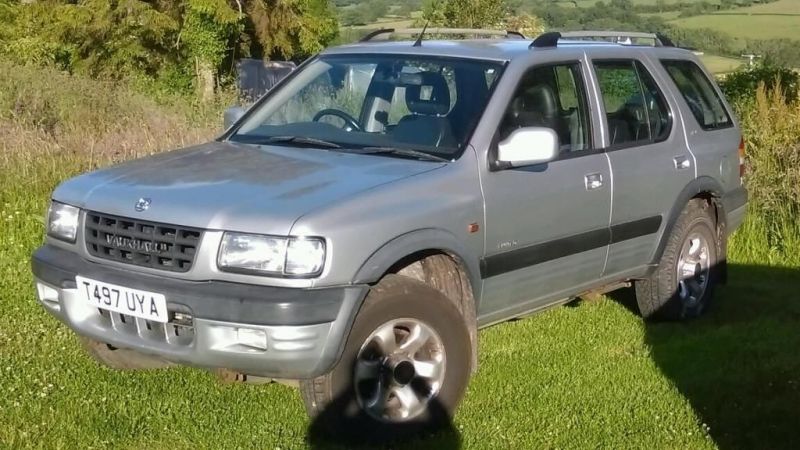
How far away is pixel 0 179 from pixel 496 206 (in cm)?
552

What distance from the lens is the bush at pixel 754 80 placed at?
13.2m

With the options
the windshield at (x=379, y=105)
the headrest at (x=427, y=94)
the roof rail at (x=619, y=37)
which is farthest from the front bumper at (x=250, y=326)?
the roof rail at (x=619, y=37)

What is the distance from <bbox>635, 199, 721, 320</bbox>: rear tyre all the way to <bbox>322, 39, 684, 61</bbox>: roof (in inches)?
47.2

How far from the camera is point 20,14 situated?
33344 millimetres

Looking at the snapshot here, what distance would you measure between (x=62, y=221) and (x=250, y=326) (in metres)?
1.26

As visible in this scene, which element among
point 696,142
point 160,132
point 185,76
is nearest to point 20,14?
point 185,76

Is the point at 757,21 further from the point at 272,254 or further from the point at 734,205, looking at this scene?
the point at 272,254

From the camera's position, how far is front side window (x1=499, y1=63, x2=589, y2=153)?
5434mm

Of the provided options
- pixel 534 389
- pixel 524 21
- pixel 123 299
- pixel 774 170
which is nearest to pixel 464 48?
pixel 534 389

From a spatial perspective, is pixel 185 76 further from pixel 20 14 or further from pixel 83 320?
pixel 83 320

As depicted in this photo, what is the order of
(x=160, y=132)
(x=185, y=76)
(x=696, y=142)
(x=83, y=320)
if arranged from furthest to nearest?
(x=185, y=76), (x=160, y=132), (x=696, y=142), (x=83, y=320)

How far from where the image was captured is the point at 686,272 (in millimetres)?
6930

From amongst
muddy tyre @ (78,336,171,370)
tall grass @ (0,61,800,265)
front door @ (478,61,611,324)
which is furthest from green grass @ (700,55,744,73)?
muddy tyre @ (78,336,171,370)

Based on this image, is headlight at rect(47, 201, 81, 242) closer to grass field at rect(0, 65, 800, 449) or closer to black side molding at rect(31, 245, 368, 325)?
black side molding at rect(31, 245, 368, 325)
